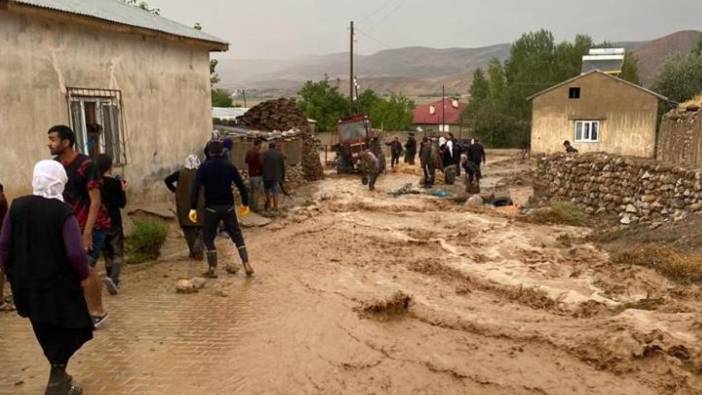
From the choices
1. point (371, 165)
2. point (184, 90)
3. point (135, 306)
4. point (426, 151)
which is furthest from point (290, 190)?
point (135, 306)

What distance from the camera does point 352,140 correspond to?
2284 cm

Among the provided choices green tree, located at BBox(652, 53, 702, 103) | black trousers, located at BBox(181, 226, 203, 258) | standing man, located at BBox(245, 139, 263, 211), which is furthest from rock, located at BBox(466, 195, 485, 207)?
green tree, located at BBox(652, 53, 702, 103)

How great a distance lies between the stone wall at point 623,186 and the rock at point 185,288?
7570 millimetres

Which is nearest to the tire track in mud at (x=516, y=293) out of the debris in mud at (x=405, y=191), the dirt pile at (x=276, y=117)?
the debris in mud at (x=405, y=191)

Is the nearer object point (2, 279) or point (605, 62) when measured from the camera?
point (2, 279)

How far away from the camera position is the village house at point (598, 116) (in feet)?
98.7

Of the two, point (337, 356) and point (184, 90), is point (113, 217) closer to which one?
point (337, 356)

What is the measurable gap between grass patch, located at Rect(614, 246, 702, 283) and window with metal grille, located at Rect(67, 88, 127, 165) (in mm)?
7820

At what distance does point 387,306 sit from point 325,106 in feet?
129

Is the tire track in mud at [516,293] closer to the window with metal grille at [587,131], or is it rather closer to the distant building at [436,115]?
the window with metal grille at [587,131]

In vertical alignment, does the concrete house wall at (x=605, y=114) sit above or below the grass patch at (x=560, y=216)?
above

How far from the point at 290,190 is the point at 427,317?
1125cm

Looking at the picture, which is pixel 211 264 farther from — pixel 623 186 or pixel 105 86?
pixel 623 186

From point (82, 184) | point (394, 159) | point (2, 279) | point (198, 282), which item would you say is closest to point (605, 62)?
point (394, 159)
